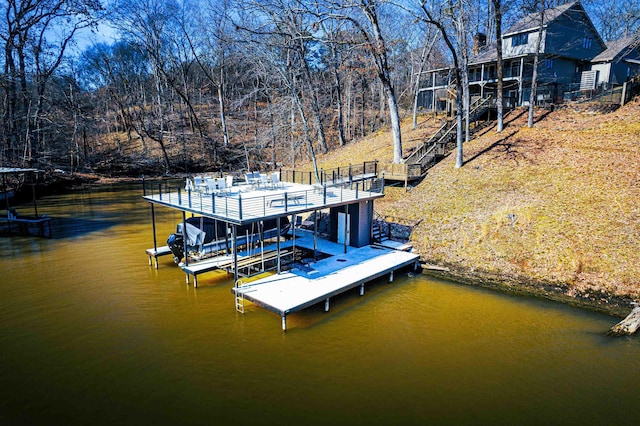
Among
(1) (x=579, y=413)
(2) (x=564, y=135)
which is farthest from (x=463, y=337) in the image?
(2) (x=564, y=135)

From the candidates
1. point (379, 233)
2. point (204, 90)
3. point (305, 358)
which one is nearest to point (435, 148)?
point (379, 233)

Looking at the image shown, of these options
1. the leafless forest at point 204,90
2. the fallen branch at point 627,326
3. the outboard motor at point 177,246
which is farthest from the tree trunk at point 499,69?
the outboard motor at point 177,246

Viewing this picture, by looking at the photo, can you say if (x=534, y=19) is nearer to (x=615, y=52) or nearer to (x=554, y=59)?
(x=554, y=59)

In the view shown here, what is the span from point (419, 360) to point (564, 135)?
18406 millimetres

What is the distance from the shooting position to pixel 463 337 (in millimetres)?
10156

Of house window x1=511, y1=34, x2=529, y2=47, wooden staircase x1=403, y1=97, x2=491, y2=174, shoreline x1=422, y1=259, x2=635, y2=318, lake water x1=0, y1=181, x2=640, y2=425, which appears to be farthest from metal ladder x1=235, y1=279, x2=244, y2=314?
house window x1=511, y1=34, x2=529, y2=47

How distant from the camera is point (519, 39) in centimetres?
2970

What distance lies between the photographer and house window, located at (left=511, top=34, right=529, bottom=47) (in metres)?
29.2

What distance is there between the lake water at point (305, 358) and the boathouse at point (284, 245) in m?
0.70

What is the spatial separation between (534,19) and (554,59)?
3.78m

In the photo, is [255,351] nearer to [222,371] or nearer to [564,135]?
[222,371]

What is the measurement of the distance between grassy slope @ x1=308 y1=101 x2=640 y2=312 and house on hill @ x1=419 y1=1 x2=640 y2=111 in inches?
244

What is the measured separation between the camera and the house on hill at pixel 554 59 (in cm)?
2838

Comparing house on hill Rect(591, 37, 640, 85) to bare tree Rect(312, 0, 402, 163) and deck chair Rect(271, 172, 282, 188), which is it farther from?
deck chair Rect(271, 172, 282, 188)
